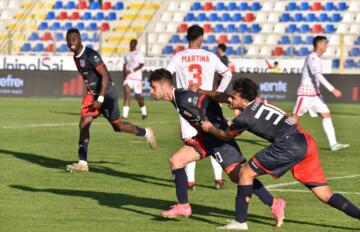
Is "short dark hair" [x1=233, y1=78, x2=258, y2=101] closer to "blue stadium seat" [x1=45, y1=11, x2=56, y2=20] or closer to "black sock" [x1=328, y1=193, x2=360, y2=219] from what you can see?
"black sock" [x1=328, y1=193, x2=360, y2=219]

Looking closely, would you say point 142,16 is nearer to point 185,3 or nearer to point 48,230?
point 185,3

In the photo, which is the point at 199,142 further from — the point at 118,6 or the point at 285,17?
the point at 118,6

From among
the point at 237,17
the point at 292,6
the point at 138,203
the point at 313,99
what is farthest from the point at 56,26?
the point at 138,203

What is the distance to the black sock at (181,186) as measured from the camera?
11.3m

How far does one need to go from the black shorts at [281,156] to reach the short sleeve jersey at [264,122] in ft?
0.23

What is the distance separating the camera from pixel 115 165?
16984 mm

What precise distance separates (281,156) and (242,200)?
0.62m

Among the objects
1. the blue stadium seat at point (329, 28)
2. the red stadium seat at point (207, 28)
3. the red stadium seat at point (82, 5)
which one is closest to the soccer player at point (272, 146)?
the blue stadium seat at point (329, 28)

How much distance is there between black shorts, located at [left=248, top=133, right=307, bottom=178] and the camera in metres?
10.1

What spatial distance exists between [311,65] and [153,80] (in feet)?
32.5

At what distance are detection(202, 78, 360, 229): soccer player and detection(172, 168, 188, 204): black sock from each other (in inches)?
39.0

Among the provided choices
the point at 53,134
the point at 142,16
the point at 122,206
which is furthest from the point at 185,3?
the point at 122,206

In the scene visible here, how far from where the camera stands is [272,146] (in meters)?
10.2

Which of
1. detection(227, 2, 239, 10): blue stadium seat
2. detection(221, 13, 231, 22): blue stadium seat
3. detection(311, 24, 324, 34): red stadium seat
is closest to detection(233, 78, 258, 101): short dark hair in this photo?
detection(311, 24, 324, 34): red stadium seat
